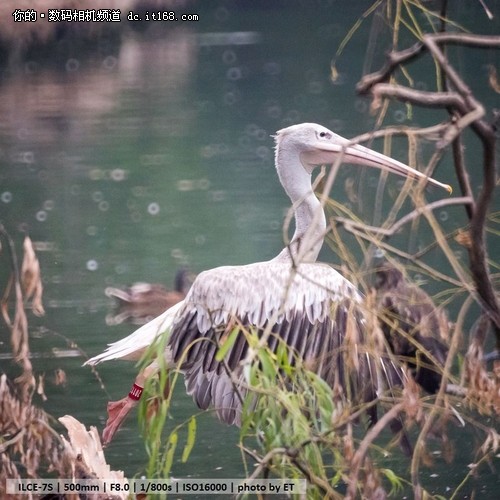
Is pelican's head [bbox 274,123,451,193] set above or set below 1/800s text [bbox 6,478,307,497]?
above

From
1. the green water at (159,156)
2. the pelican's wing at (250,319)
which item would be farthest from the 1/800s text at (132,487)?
the green water at (159,156)

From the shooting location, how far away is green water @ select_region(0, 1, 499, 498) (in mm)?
4832

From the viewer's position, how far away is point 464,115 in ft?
6.10

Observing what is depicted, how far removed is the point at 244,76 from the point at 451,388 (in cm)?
952

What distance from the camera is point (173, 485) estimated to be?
3.36 metres

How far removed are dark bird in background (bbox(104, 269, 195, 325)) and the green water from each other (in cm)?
9

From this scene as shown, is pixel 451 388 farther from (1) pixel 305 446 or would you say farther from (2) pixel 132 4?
(2) pixel 132 4

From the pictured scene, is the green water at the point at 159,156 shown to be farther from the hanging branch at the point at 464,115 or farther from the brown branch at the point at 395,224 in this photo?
the brown branch at the point at 395,224

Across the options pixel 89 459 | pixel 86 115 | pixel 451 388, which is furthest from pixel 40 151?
pixel 451 388

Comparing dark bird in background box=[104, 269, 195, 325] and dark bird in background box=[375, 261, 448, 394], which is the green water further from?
dark bird in background box=[375, 261, 448, 394]

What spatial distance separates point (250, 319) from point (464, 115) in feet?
5.29

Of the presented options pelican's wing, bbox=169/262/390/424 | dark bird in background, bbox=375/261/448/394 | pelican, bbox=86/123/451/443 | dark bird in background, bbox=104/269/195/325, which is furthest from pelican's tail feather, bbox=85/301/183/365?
dark bird in background, bbox=104/269/195/325

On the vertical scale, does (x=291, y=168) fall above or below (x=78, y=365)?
above

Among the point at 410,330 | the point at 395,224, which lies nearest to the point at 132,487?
the point at 410,330
